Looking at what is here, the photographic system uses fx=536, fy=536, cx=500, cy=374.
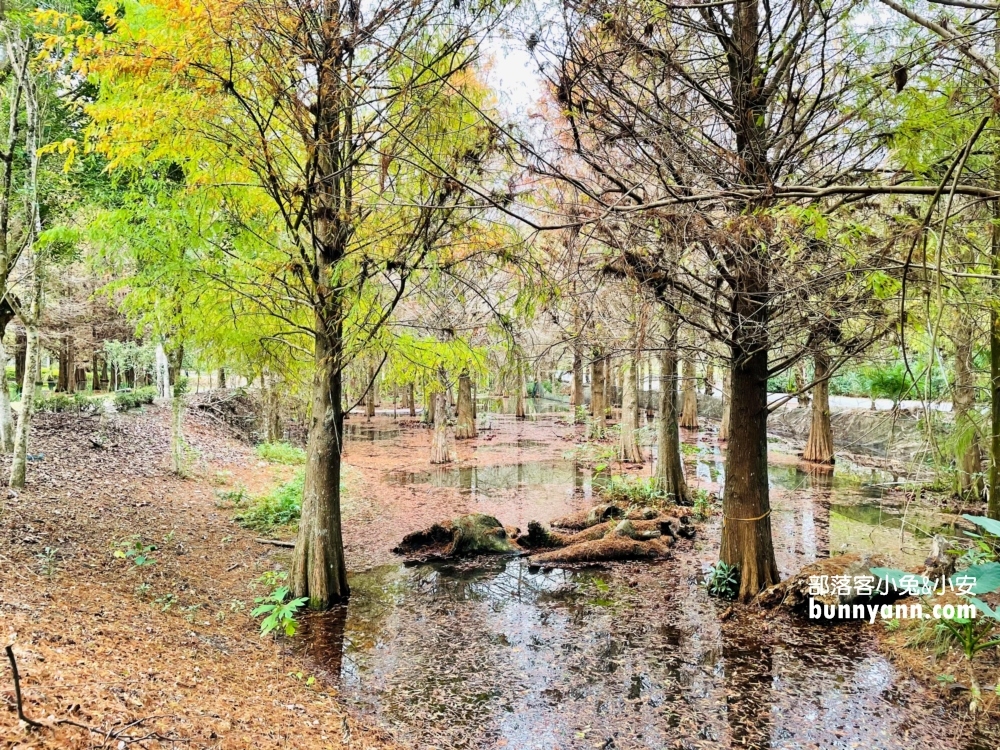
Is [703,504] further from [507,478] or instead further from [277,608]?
[277,608]

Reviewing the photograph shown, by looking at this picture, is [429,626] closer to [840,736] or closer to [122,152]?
[840,736]

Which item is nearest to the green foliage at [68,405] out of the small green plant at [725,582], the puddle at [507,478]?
the puddle at [507,478]

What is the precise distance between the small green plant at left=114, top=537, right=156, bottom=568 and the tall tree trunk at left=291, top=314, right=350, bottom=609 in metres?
1.80

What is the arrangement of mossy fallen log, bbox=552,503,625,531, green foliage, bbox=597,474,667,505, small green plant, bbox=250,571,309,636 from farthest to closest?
green foliage, bbox=597,474,667,505, mossy fallen log, bbox=552,503,625,531, small green plant, bbox=250,571,309,636

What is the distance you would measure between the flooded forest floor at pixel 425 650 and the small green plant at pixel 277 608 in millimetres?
216

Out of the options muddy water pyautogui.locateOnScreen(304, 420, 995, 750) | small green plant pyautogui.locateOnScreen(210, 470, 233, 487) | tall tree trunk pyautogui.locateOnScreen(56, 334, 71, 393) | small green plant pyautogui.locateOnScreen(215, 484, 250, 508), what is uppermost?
tall tree trunk pyautogui.locateOnScreen(56, 334, 71, 393)

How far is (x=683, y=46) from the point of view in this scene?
523 centimetres

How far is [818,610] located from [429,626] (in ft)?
14.4

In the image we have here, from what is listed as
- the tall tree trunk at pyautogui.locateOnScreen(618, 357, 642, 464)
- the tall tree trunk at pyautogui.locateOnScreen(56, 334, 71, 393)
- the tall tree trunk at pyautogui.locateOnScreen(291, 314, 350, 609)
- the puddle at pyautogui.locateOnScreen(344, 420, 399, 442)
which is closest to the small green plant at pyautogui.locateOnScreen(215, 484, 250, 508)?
the tall tree trunk at pyautogui.locateOnScreen(291, 314, 350, 609)

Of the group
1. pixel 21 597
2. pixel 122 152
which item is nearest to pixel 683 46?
pixel 122 152

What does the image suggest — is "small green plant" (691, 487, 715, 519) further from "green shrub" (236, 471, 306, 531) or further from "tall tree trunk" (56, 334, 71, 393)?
"tall tree trunk" (56, 334, 71, 393)

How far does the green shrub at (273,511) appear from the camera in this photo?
9.71m

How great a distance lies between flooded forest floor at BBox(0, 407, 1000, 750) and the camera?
147 inches

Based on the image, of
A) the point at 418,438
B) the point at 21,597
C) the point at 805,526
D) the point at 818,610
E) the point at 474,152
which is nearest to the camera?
the point at 21,597
